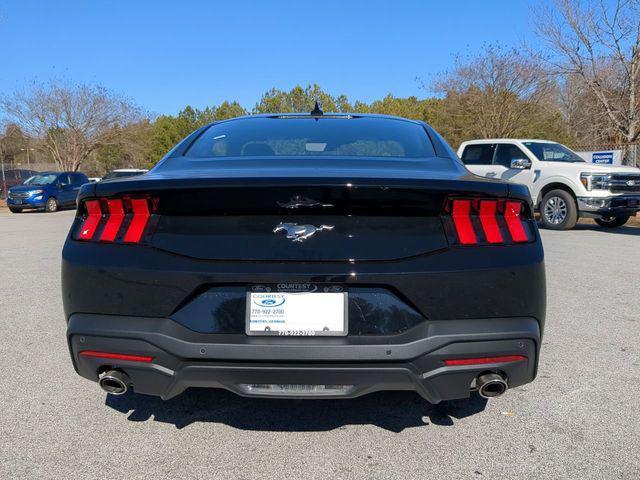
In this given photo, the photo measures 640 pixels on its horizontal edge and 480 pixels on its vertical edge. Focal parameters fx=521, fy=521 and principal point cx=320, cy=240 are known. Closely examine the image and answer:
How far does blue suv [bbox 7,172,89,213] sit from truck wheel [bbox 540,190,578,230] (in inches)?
653

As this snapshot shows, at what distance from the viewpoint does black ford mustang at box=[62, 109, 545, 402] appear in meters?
2.05

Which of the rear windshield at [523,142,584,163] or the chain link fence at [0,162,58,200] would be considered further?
the chain link fence at [0,162,58,200]

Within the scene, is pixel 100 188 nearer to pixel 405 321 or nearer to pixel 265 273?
pixel 265 273

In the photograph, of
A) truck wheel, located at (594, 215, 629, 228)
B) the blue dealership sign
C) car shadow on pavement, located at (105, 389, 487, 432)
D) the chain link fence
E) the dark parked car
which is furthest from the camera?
the dark parked car

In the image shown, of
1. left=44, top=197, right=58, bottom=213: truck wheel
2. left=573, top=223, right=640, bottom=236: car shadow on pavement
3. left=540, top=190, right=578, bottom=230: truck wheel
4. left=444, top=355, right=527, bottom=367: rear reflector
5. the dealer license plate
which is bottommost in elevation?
left=44, top=197, right=58, bottom=213: truck wheel

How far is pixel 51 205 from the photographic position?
2078cm

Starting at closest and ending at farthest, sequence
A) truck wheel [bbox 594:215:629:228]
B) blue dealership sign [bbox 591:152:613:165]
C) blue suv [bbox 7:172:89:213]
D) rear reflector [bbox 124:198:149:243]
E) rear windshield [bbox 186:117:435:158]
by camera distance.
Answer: rear reflector [bbox 124:198:149:243] < rear windshield [bbox 186:117:435:158] < truck wheel [bbox 594:215:629:228] < blue dealership sign [bbox 591:152:613:165] < blue suv [bbox 7:172:89:213]

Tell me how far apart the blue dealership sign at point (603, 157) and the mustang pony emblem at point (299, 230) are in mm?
14578

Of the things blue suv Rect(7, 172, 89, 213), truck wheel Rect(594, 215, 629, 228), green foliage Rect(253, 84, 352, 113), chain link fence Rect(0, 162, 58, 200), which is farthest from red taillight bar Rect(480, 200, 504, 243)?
green foliage Rect(253, 84, 352, 113)

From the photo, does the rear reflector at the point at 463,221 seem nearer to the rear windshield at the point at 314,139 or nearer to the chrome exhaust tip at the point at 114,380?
the rear windshield at the point at 314,139

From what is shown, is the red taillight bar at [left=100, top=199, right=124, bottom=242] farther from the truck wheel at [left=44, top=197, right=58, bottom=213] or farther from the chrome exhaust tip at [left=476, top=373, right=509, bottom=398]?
the truck wheel at [left=44, top=197, right=58, bottom=213]

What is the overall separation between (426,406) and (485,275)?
1102 mm

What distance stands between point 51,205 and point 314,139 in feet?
68.0

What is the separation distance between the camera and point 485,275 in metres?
2.06
